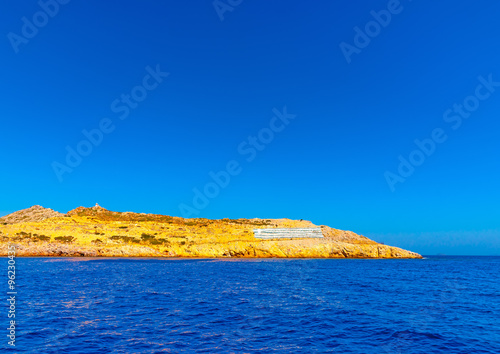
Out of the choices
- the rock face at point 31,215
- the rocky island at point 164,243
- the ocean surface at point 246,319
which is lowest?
the ocean surface at point 246,319

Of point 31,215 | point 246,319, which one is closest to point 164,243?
point 246,319

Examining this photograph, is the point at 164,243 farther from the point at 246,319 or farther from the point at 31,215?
the point at 31,215

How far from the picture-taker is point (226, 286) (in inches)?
1615

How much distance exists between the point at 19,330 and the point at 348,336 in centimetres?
2108

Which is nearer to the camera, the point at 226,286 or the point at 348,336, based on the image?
the point at 348,336

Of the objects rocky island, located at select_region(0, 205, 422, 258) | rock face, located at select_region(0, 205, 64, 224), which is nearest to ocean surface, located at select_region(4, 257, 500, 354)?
rocky island, located at select_region(0, 205, 422, 258)

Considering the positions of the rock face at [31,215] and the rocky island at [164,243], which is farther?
the rock face at [31,215]

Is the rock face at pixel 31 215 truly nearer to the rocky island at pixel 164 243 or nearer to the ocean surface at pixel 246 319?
the rocky island at pixel 164 243

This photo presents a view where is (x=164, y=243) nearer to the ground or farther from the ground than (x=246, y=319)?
farther from the ground

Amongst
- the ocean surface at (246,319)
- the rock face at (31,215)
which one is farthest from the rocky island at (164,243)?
the ocean surface at (246,319)

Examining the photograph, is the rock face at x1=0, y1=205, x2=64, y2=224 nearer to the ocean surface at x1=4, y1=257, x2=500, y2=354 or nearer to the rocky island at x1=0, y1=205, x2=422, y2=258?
the rocky island at x1=0, y1=205, x2=422, y2=258

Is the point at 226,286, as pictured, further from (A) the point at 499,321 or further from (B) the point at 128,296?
(A) the point at 499,321

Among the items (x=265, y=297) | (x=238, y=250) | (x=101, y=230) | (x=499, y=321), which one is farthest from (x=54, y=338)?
(x=101, y=230)

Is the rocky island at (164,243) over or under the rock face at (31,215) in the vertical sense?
under
